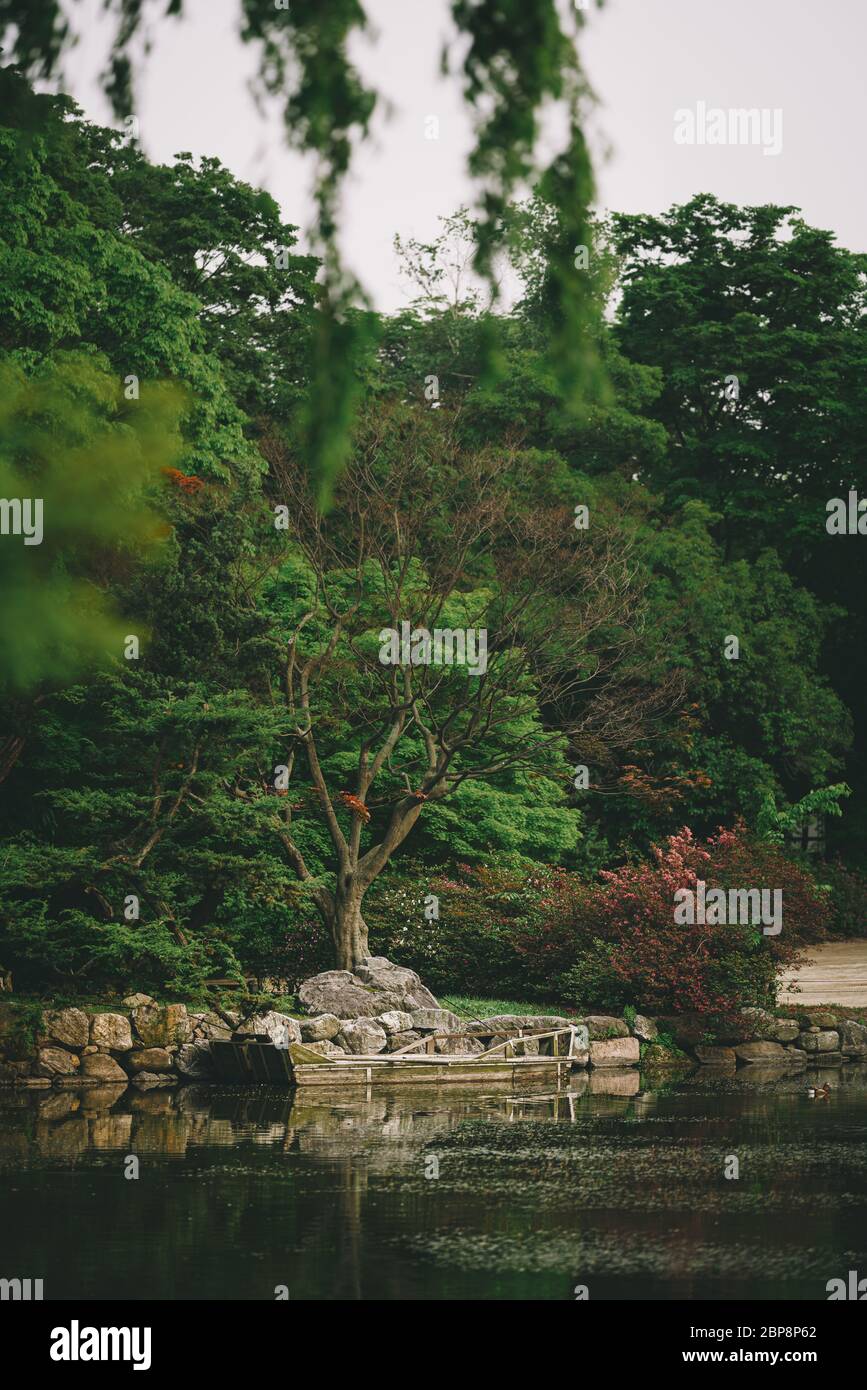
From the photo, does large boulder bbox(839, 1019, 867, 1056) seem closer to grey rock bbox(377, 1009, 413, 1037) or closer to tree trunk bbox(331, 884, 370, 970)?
grey rock bbox(377, 1009, 413, 1037)

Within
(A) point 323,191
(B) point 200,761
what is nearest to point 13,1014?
(B) point 200,761

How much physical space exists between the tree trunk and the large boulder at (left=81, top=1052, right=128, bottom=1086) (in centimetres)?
374

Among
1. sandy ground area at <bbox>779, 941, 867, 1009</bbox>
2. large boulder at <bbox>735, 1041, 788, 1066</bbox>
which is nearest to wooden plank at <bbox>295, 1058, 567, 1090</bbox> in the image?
large boulder at <bbox>735, 1041, 788, 1066</bbox>

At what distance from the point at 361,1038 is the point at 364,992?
4.48ft

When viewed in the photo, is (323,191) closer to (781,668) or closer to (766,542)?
(781,668)

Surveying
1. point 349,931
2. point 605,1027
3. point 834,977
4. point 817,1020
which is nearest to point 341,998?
point 349,931

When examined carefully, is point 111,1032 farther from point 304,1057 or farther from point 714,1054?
point 714,1054

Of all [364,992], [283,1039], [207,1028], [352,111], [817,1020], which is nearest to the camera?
[352,111]

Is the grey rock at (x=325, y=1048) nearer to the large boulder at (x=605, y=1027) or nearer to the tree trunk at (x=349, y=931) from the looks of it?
the tree trunk at (x=349, y=931)

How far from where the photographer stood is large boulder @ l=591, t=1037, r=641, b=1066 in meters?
20.9

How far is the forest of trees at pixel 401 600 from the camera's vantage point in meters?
20.3

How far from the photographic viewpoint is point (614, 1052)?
69.0 ft

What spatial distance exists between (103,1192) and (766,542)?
25.3 m

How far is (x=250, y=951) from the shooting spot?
22.8 meters
